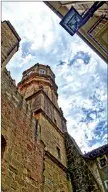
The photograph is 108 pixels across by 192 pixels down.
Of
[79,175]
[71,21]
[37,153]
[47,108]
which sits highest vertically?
[47,108]

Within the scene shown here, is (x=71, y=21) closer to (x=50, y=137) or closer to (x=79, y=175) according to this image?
(x=50, y=137)

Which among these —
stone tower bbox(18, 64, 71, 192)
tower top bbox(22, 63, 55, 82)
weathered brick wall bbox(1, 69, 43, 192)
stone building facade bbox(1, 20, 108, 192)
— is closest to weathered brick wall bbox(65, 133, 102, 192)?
stone building facade bbox(1, 20, 108, 192)

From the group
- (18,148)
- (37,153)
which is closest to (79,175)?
(37,153)

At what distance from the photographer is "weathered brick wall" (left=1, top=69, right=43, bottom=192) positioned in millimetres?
6352

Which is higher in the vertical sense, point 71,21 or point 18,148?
point 71,21

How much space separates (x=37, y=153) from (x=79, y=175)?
148 inches

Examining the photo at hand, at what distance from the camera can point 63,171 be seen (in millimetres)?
10938

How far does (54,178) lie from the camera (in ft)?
31.2

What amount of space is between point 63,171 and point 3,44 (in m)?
7.39

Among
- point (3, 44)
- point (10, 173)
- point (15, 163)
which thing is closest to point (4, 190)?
point (10, 173)

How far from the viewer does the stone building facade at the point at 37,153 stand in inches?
266

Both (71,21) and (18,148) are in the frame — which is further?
(18,148)

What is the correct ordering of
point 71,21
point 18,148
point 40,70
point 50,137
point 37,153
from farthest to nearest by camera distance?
point 40,70 → point 50,137 → point 37,153 → point 18,148 → point 71,21

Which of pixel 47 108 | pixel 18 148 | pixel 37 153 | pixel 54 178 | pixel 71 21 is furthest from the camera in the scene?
pixel 47 108
